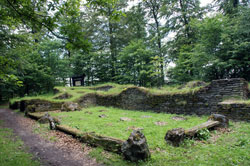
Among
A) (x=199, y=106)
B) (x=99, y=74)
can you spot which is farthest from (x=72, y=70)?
(x=199, y=106)

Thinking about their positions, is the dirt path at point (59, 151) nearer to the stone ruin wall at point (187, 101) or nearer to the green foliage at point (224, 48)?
the stone ruin wall at point (187, 101)

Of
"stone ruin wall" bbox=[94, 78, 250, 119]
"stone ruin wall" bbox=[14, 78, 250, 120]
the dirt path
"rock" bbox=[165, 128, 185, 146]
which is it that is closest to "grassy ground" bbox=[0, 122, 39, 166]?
the dirt path

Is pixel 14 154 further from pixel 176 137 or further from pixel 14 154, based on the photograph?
pixel 176 137

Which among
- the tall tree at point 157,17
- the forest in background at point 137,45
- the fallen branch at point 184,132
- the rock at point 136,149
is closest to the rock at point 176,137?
the fallen branch at point 184,132

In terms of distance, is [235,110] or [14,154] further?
[235,110]

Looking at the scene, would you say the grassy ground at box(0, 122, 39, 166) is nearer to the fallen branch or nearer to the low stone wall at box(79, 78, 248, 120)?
the fallen branch

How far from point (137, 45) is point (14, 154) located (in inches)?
576

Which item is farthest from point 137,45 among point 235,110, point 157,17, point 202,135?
point 202,135

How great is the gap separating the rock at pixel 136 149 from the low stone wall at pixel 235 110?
4487 mm

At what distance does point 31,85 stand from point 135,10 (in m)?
16.6

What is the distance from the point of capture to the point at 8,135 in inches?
212

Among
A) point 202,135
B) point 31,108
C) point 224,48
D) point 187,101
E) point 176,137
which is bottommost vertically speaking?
point 202,135

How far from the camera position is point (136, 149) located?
303 centimetres

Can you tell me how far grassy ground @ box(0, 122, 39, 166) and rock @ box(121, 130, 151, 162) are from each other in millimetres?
2050
